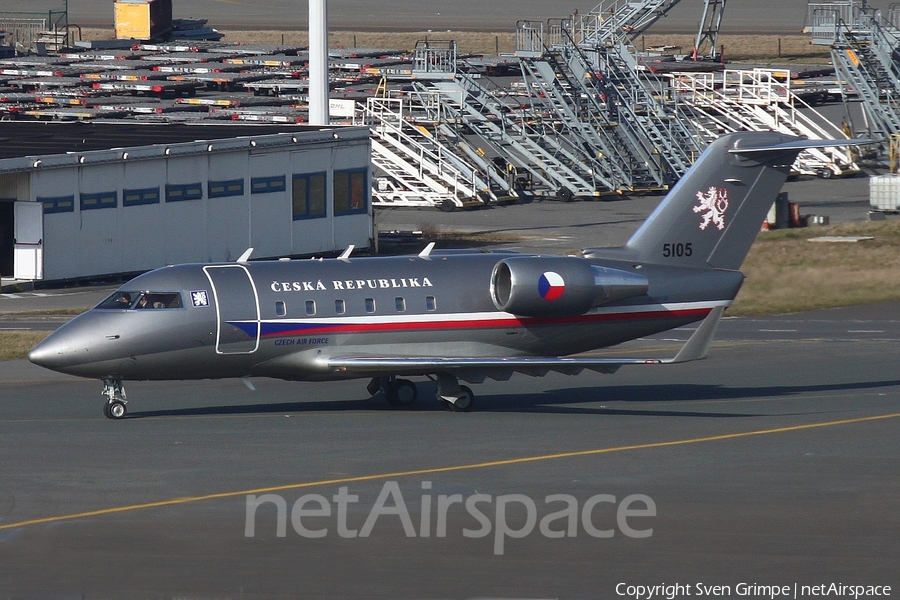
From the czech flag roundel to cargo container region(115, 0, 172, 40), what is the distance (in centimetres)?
10680

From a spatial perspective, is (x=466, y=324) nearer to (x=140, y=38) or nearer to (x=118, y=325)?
(x=118, y=325)

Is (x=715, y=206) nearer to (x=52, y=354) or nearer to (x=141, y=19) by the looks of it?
(x=52, y=354)

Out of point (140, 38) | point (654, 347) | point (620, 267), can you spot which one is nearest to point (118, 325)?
point (620, 267)

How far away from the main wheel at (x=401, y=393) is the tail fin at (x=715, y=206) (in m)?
5.11

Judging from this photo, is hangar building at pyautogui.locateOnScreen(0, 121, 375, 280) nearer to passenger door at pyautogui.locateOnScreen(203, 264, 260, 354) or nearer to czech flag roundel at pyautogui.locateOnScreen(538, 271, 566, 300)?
passenger door at pyautogui.locateOnScreen(203, 264, 260, 354)

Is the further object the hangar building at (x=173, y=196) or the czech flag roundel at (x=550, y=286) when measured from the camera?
the hangar building at (x=173, y=196)

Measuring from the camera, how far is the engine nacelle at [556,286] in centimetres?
2895

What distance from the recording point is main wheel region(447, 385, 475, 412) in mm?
29297

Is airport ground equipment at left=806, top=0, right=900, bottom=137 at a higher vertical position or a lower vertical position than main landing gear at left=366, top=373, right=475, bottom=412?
higher

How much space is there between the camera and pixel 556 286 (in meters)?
29.0

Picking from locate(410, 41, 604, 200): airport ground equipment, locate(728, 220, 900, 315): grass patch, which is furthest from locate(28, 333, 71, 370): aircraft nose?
locate(410, 41, 604, 200): airport ground equipment

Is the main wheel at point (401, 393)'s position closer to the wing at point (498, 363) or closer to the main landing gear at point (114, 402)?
the wing at point (498, 363)

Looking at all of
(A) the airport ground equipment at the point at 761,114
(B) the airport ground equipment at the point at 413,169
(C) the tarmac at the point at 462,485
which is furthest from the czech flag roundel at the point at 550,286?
(A) the airport ground equipment at the point at 761,114
